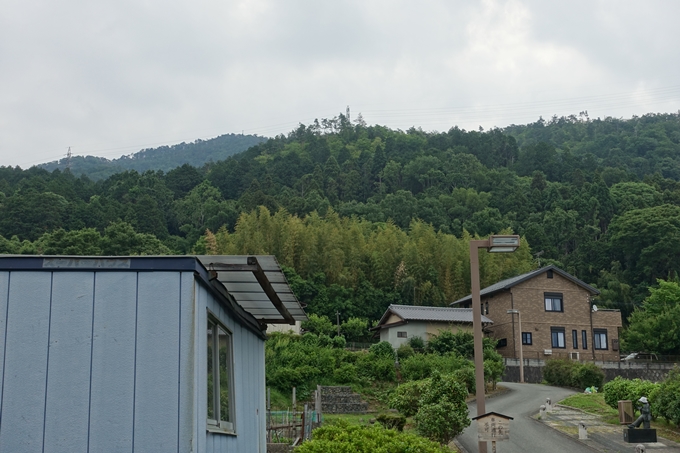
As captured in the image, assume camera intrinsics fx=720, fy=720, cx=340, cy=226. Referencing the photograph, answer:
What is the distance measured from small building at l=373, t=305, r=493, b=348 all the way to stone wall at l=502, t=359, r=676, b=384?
2.97 metres

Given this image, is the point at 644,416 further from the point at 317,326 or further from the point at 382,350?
the point at 317,326

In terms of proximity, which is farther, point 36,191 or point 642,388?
point 36,191

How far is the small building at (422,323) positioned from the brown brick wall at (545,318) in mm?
2987

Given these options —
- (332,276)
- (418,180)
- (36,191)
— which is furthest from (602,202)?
(36,191)

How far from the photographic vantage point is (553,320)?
40.2 metres

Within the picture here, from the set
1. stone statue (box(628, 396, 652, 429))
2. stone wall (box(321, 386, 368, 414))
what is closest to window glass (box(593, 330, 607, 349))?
stone wall (box(321, 386, 368, 414))

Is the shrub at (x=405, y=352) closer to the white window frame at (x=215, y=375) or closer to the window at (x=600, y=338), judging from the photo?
the window at (x=600, y=338)

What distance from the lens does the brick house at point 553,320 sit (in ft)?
130

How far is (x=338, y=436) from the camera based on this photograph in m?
8.41

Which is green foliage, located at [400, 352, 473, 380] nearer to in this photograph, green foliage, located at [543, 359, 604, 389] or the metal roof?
green foliage, located at [543, 359, 604, 389]

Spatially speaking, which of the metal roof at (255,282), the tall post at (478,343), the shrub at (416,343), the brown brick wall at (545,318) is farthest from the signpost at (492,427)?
the brown brick wall at (545,318)

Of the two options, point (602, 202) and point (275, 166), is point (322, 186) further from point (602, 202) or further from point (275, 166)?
point (602, 202)

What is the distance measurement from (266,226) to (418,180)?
136 feet

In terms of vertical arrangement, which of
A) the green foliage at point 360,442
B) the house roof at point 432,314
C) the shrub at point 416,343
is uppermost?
the house roof at point 432,314
